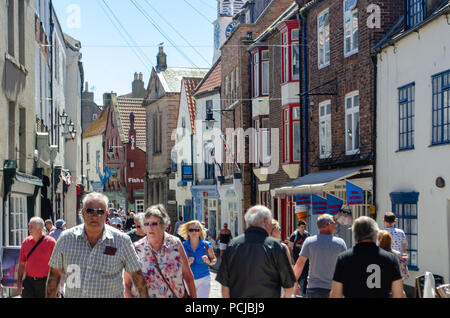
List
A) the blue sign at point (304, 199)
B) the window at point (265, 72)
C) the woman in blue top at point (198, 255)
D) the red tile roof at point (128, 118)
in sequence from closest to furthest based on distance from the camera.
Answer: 1. the woman in blue top at point (198, 255)
2. the blue sign at point (304, 199)
3. the window at point (265, 72)
4. the red tile roof at point (128, 118)

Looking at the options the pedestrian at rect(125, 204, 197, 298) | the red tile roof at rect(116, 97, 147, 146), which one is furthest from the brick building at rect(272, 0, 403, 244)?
the red tile roof at rect(116, 97, 147, 146)

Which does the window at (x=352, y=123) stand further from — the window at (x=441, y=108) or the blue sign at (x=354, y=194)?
the window at (x=441, y=108)

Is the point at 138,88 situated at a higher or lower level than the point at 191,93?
higher

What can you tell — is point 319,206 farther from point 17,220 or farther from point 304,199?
point 17,220

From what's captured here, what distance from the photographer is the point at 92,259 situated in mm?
6828

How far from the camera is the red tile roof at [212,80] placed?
43750 millimetres

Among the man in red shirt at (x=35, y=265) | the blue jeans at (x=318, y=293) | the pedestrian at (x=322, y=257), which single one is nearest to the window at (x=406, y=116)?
the pedestrian at (x=322, y=257)

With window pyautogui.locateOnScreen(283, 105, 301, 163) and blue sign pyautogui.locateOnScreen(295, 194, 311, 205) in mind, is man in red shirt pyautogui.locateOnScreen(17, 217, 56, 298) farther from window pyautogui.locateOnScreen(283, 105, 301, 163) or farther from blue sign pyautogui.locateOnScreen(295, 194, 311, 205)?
window pyautogui.locateOnScreen(283, 105, 301, 163)

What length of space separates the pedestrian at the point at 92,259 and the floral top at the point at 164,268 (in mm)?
876

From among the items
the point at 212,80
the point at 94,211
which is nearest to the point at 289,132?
the point at 212,80

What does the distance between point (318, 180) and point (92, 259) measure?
15861 millimetres

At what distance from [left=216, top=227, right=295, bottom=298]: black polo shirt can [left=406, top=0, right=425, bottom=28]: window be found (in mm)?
12162

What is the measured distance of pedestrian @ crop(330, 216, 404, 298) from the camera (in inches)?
276

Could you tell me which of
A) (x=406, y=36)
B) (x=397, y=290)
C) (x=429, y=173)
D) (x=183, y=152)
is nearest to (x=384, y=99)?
(x=406, y=36)
